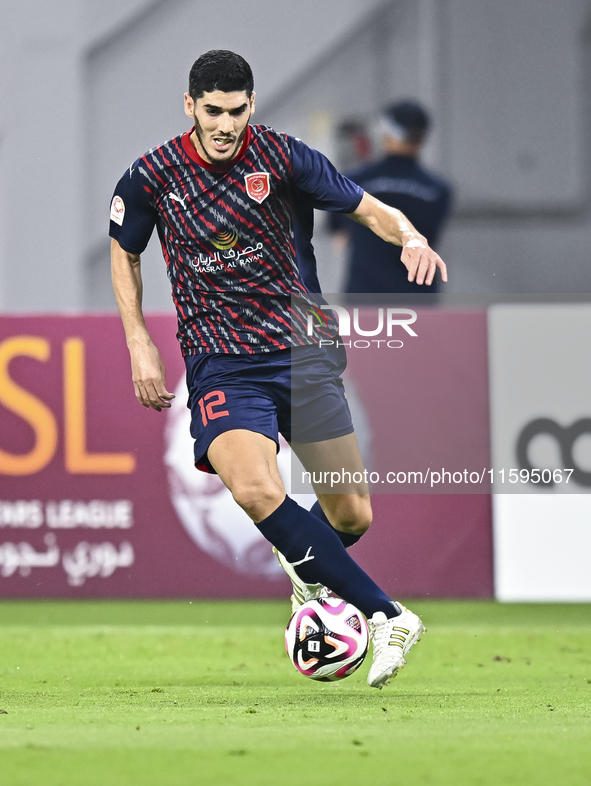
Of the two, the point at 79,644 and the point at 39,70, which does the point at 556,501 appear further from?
the point at 39,70

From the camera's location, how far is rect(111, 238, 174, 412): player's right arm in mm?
4102

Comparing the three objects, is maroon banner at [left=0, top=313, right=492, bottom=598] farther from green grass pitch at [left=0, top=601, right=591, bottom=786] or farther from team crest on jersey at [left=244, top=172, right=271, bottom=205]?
team crest on jersey at [left=244, top=172, right=271, bottom=205]

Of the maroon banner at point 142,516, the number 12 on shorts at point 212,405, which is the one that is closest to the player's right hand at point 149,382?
the number 12 on shorts at point 212,405

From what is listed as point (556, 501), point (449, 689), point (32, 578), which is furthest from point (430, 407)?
point (449, 689)

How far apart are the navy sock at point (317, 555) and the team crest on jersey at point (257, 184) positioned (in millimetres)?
944

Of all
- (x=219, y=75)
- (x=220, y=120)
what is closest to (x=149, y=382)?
(x=220, y=120)

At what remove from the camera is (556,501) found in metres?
6.39

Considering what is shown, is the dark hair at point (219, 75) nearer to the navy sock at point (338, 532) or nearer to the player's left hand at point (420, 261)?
the player's left hand at point (420, 261)

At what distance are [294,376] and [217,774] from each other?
5.92ft

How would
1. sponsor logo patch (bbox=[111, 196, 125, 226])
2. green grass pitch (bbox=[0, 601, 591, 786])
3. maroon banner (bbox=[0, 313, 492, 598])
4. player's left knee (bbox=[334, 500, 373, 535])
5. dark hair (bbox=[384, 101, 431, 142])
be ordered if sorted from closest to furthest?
1. green grass pitch (bbox=[0, 601, 591, 786])
2. sponsor logo patch (bbox=[111, 196, 125, 226])
3. player's left knee (bbox=[334, 500, 373, 535])
4. maroon banner (bbox=[0, 313, 492, 598])
5. dark hair (bbox=[384, 101, 431, 142])

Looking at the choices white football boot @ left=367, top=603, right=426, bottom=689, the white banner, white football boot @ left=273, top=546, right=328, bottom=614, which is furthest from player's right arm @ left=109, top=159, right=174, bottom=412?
the white banner

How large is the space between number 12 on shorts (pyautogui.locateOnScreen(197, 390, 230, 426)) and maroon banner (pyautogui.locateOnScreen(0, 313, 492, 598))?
239 cm

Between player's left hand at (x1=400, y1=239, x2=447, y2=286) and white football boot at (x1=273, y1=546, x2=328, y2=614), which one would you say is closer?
player's left hand at (x1=400, y1=239, x2=447, y2=286)

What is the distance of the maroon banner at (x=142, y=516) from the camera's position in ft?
21.3
